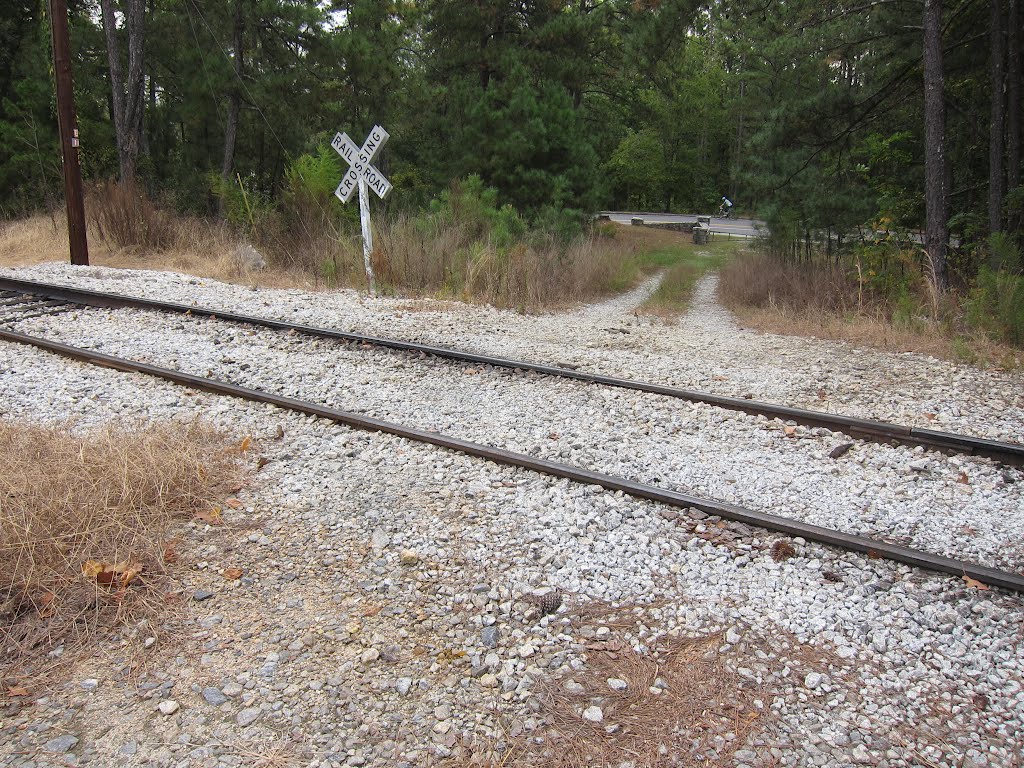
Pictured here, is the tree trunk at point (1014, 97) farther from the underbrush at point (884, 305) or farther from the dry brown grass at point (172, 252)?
the dry brown grass at point (172, 252)

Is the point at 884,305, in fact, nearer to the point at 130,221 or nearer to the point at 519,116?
the point at 519,116

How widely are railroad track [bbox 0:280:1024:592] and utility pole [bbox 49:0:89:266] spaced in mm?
4636

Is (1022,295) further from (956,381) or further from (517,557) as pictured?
(517,557)

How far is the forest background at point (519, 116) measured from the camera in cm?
1322

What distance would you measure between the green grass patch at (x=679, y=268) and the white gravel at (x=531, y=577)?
735 centimetres

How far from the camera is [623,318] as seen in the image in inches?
470

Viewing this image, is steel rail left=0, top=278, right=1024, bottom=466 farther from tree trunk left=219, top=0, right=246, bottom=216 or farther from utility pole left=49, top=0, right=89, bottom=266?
tree trunk left=219, top=0, right=246, bottom=216

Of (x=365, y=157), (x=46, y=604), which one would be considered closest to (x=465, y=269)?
(x=365, y=157)

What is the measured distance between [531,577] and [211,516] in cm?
184

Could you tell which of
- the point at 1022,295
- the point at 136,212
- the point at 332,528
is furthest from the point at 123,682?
the point at 136,212

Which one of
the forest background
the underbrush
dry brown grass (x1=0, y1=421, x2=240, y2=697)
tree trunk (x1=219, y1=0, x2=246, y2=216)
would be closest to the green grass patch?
the underbrush

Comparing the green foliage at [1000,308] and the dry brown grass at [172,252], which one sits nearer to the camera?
the green foliage at [1000,308]

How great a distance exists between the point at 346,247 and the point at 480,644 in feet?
36.0

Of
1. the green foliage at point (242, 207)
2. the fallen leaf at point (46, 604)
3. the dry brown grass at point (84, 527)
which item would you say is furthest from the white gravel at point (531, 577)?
the green foliage at point (242, 207)
